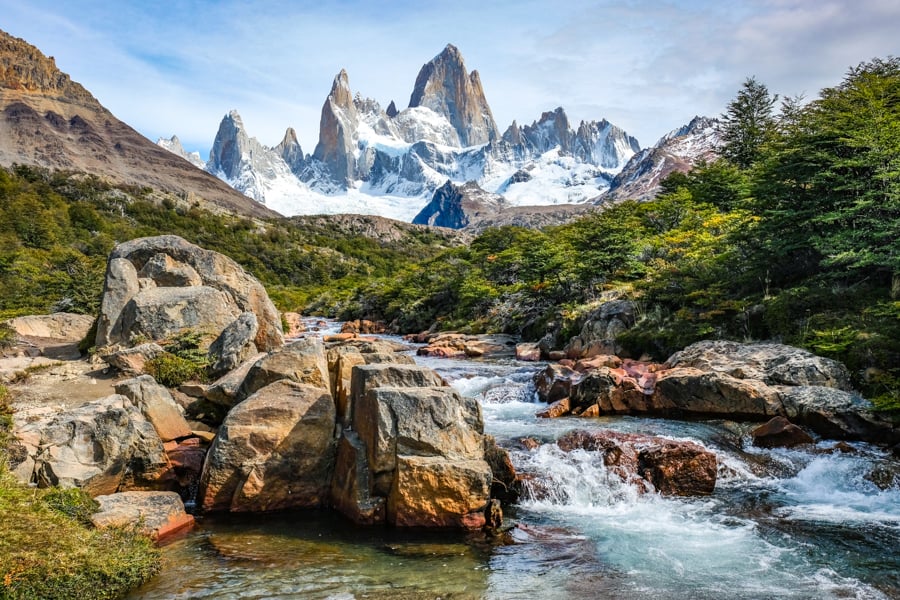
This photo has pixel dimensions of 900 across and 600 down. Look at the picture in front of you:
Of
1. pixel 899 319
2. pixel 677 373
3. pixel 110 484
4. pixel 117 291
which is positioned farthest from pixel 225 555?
pixel 899 319

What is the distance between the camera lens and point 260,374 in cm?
1102

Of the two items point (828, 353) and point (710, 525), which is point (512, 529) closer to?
point (710, 525)

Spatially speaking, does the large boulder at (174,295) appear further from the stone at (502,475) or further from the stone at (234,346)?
the stone at (502,475)

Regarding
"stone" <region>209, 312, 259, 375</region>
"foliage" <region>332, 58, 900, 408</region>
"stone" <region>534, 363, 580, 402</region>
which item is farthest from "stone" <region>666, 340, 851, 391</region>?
"stone" <region>209, 312, 259, 375</region>

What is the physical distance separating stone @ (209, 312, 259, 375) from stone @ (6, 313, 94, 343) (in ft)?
28.9

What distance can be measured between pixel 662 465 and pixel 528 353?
15.1 meters

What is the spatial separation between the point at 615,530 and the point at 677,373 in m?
7.99

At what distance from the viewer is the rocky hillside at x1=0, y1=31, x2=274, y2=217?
148750 mm

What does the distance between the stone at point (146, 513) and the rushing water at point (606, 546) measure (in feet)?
1.12

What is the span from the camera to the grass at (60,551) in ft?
18.2

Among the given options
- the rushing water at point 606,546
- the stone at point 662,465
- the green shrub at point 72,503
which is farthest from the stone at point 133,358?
the stone at point 662,465

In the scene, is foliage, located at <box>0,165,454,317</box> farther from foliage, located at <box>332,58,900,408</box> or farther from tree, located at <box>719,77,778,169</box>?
tree, located at <box>719,77,778,169</box>

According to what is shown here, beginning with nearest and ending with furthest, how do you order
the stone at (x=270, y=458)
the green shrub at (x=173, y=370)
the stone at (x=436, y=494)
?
the stone at (x=436, y=494), the stone at (x=270, y=458), the green shrub at (x=173, y=370)

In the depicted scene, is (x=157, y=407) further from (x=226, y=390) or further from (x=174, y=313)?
(x=174, y=313)
